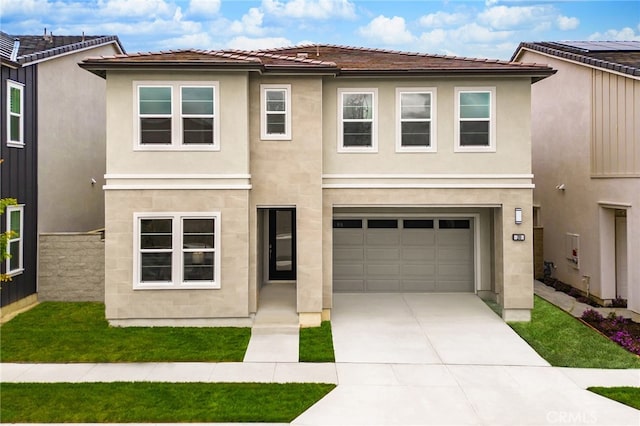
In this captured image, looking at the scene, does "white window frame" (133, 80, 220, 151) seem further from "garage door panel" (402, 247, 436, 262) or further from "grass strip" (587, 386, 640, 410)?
"grass strip" (587, 386, 640, 410)

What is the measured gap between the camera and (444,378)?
26.8 ft

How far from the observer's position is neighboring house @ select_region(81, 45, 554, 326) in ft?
35.0

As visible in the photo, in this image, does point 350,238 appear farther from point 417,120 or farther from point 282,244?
point 417,120

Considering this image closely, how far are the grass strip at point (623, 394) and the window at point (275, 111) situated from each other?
793cm

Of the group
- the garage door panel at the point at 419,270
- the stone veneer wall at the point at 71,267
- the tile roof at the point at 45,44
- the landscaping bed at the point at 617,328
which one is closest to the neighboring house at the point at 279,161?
the landscaping bed at the point at 617,328

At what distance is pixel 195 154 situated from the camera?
10.7m

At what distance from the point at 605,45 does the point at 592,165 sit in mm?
5370

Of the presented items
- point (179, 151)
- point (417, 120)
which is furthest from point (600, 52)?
point (179, 151)

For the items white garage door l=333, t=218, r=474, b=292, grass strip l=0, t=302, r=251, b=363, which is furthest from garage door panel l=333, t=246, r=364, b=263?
grass strip l=0, t=302, r=251, b=363

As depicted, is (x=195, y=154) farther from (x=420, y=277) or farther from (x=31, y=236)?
(x=420, y=277)

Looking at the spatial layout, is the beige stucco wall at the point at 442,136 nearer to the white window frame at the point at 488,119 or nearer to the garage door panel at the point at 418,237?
the white window frame at the point at 488,119

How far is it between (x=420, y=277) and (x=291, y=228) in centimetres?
416

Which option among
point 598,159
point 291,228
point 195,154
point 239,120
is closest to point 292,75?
point 239,120

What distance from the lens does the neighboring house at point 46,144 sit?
1148cm
